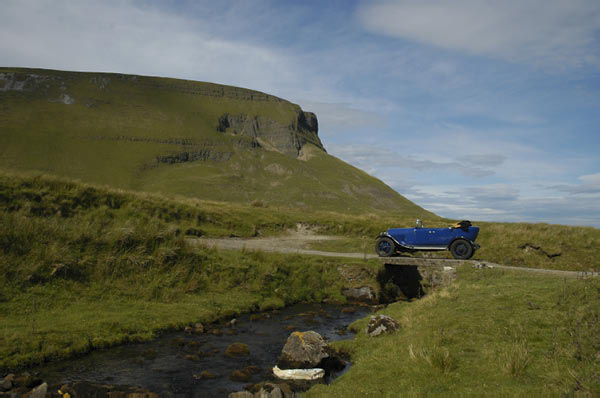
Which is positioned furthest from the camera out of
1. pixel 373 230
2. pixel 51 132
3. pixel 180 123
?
pixel 180 123

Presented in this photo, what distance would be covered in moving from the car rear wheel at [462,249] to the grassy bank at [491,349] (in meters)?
6.96

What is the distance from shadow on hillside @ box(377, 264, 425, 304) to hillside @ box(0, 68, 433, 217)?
106661 mm

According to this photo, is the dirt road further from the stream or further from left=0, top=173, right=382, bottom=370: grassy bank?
the stream

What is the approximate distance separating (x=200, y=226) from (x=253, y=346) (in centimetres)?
2233

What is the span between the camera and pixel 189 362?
1197cm

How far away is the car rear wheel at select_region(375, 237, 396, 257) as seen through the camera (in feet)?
75.0

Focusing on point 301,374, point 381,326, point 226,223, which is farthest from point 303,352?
point 226,223

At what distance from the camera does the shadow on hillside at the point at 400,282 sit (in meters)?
23.5

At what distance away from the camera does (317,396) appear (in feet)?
28.9

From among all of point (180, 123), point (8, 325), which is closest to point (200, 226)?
point (8, 325)

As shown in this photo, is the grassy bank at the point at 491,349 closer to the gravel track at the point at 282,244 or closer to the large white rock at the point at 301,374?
the large white rock at the point at 301,374

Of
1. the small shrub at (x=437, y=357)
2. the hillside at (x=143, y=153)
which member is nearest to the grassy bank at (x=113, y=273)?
the small shrub at (x=437, y=357)

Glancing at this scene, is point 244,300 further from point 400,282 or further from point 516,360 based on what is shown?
point 516,360

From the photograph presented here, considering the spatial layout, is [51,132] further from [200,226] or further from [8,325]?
[8,325]
